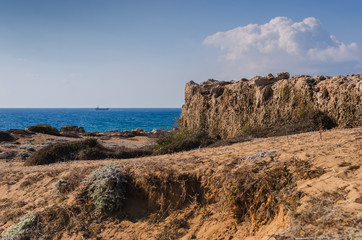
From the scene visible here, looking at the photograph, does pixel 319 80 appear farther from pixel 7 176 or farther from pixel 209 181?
pixel 7 176

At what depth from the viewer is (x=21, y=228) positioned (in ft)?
17.1

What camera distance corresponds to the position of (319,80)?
12.3m

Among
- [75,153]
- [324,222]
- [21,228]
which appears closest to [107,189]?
[21,228]

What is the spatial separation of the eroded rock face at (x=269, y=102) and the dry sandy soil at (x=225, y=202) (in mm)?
5556

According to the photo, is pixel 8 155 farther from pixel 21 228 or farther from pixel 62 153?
pixel 21 228

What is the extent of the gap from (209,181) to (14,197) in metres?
5.27

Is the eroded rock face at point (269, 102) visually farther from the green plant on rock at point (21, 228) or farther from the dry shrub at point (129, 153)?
the green plant on rock at point (21, 228)

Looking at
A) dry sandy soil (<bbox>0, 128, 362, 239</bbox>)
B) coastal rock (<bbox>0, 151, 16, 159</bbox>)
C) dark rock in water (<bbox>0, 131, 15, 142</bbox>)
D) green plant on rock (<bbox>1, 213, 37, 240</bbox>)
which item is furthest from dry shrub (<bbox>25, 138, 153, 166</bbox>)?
dark rock in water (<bbox>0, 131, 15, 142</bbox>)

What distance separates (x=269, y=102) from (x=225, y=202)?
10120 millimetres

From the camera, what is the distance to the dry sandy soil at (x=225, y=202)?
3248 mm

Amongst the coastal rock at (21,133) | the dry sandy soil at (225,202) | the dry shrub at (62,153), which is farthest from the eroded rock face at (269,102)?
the coastal rock at (21,133)

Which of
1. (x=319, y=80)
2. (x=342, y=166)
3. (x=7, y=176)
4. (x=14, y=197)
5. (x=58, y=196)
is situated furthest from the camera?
(x=319, y=80)

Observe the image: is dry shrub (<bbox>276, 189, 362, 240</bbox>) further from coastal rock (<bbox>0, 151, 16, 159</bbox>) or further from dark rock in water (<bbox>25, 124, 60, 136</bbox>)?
dark rock in water (<bbox>25, 124, 60, 136</bbox>)

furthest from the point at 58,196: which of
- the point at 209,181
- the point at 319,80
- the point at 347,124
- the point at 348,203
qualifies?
the point at 319,80
